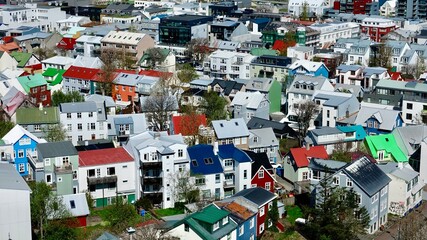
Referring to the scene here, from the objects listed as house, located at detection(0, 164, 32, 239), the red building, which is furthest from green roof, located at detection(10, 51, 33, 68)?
the red building

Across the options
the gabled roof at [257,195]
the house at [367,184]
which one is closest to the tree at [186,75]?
the house at [367,184]

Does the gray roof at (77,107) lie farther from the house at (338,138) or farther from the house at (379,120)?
the house at (379,120)

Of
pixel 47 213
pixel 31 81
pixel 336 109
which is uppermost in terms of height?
pixel 31 81

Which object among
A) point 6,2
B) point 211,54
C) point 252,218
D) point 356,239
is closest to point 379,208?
point 356,239

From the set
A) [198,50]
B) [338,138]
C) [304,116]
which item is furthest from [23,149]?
[198,50]

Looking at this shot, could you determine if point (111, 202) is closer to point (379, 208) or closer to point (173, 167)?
point (173, 167)

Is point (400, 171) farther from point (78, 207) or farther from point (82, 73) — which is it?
point (82, 73)
